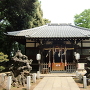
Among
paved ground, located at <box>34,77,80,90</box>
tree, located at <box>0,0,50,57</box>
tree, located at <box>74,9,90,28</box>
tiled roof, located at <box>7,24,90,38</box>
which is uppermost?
tree, located at <box>74,9,90,28</box>

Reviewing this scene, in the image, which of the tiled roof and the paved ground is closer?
the paved ground

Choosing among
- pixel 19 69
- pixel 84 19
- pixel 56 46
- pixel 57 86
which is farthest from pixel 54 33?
pixel 84 19

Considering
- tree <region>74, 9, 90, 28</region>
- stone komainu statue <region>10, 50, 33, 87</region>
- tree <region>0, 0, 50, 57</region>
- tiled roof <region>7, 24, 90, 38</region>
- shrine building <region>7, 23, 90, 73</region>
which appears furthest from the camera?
tree <region>74, 9, 90, 28</region>

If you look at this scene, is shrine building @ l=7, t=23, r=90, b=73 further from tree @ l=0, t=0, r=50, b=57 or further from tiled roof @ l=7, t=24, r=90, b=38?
tree @ l=0, t=0, r=50, b=57

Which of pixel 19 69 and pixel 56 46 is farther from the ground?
pixel 56 46

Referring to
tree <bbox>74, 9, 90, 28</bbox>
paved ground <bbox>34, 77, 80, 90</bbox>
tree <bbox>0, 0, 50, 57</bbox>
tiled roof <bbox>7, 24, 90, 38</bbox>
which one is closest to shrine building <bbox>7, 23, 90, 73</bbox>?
tiled roof <bbox>7, 24, 90, 38</bbox>

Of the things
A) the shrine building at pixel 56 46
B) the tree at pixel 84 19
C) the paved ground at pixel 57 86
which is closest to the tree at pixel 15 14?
the shrine building at pixel 56 46

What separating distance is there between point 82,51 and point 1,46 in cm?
1237

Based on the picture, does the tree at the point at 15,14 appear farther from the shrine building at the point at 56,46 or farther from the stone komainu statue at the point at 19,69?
the stone komainu statue at the point at 19,69

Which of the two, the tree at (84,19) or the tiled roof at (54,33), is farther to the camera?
the tree at (84,19)

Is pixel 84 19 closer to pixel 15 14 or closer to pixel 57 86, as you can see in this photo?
pixel 15 14

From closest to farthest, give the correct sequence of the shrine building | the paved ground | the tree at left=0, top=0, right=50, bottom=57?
the paved ground → the shrine building → the tree at left=0, top=0, right=50, bottom=57

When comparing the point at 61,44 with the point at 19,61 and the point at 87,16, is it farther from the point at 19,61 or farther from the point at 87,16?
the point at 87,16

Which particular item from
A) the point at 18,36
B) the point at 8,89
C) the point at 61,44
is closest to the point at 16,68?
the point at 8,89
